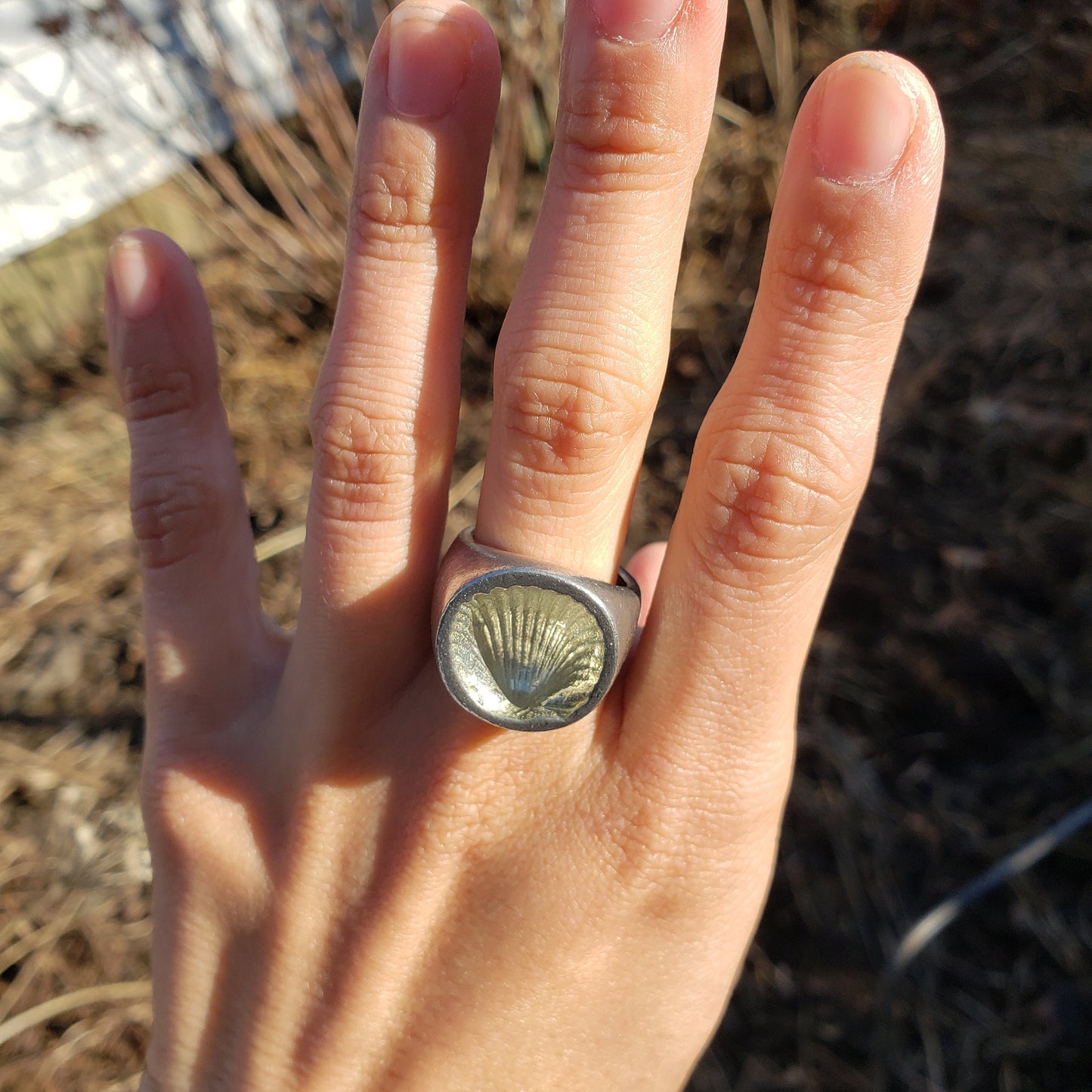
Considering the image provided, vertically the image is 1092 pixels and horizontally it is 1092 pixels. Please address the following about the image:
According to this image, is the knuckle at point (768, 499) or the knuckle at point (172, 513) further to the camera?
the knuckle at point (172, 513)

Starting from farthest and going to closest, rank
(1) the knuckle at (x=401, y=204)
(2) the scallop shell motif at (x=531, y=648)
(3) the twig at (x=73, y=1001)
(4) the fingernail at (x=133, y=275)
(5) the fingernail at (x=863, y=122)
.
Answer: (3) the twig at (x=73, y=1001) → (4) the fingernail at (x=133, y=275) → (1) the knuckle at (x=401, y=204) → (2) the scallop shell motif at (x=531, y=648) → (5) the fingernail at (x=863, y=122)

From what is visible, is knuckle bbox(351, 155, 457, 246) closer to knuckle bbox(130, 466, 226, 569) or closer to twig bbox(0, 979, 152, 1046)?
knuckle bbox(130, 466, 226, 569)

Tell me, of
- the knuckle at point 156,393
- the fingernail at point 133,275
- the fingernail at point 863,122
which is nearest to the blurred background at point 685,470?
the knuckle at point 156,393

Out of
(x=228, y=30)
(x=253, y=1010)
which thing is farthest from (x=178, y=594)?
(x=228, y=30)

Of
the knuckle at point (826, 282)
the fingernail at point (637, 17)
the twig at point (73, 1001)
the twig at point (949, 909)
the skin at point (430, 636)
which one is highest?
the fingernail at point (637, 17)

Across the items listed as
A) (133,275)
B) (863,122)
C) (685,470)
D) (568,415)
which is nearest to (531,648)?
(568,415)

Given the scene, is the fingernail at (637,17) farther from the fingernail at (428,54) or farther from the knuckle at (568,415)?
the knuckle at (568,415)

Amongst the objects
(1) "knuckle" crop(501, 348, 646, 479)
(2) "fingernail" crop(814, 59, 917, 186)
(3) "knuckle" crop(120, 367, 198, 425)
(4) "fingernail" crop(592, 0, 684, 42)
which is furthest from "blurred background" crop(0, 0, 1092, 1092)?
(4) "fingernail" crop(592, 0, 684, 42)
